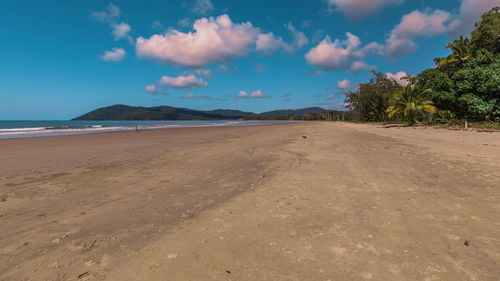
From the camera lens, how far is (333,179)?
4.53 m

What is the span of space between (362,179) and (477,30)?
3318 centimetres

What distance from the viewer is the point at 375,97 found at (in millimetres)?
46375

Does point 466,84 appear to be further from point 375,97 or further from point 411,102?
point 375,97

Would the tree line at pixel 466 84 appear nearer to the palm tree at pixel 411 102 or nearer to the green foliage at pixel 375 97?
the palm tree at pixel 411 102

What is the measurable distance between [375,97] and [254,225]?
53108 millimetres

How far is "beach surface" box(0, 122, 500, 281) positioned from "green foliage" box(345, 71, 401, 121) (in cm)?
4714

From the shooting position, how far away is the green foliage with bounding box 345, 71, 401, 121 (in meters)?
44.9

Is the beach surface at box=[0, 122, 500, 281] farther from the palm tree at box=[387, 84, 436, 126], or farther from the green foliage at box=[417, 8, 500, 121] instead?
the palm tree at box=[387, 84, 436, 126]

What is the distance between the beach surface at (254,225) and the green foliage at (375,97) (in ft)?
155

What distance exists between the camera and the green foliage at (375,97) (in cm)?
4494

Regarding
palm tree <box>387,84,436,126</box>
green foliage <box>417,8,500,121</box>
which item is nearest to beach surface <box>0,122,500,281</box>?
green foliage <box>417,8,500,121</box>

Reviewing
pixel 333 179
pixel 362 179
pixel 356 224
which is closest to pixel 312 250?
pixel 356 224

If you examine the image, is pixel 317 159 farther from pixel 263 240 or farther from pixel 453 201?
pixel 263 240

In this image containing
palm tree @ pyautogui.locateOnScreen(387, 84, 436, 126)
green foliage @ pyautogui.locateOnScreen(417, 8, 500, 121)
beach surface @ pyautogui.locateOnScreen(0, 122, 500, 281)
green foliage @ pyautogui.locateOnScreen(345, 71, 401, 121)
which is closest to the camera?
beach surface @ pyautogui.locateOnScreen(0, 122, 500, 281)
